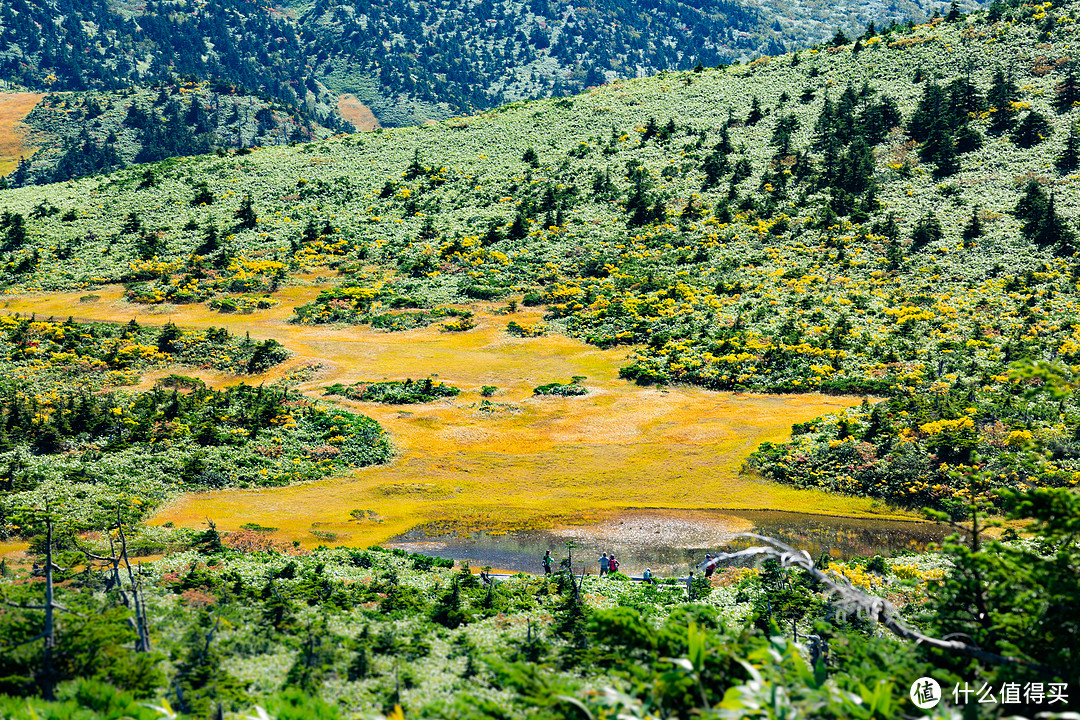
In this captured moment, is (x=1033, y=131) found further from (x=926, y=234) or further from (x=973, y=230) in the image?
(x=926, y=234)

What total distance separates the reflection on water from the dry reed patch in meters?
175

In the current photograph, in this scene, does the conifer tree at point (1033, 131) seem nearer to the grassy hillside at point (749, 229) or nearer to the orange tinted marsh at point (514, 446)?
the grassy hillside at point (749, 229)

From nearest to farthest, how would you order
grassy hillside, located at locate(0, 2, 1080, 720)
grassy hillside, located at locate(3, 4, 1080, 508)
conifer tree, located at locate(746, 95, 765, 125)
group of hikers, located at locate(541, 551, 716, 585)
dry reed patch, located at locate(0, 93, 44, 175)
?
grassy hillside, located at locate(0, 2, 1080, 720) → group of hikers, located at locate(541, 551, 716, 585) → grassy hillside, located at locate(3, 4, 1080, 508) → conifer tree, located at locate(746, 95, 765, 125) → dry reed patch, located at locate(0, 93, 44, 175)

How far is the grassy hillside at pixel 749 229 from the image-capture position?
44.5m

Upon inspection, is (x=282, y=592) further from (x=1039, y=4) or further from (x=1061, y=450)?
(x=1039, y=4)

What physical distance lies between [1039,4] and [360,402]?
282 ft

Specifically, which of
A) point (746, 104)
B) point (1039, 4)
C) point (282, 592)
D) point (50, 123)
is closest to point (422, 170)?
point (746, 104)

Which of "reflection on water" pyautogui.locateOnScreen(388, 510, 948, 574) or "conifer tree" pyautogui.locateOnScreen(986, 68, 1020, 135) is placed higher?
"conifer tree" pyautogui.locateOnScreen(986, 68, 1020, 135)

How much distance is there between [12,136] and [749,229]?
6989 inches

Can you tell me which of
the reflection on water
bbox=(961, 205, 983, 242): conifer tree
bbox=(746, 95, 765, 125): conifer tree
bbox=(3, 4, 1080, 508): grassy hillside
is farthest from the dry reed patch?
the reflection on water

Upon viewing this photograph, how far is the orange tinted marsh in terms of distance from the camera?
1293 inches

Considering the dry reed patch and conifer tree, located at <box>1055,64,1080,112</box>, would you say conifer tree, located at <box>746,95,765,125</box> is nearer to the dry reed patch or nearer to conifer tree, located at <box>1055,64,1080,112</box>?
conifer tree, located at <box>1055,64,1080,112</box>

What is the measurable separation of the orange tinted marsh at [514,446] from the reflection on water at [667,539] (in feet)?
3.30

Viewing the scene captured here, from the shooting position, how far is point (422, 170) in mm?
92125
